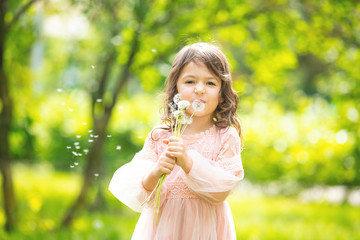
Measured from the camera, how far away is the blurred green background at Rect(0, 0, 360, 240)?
4895 millimetres

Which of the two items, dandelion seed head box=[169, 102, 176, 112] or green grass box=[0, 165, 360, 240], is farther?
green grass box=[0, 165, 360, 240]

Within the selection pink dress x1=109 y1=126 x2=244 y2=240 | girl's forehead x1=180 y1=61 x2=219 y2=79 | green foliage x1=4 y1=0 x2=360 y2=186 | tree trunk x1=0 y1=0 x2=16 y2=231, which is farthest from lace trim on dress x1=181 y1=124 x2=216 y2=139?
tree trunk x1=0 y1=0 x2=16 y2=231

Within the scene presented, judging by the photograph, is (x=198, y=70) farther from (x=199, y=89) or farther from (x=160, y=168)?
(x=160, y=168)

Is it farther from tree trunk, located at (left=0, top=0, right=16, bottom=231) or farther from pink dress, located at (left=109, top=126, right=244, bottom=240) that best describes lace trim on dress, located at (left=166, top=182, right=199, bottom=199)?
tree trunk, located at (left=0, top=0, right=16, bottom=231)

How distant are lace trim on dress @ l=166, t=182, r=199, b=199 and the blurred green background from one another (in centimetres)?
51

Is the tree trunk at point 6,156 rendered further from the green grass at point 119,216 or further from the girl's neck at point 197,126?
the girl's neck at point 197,126

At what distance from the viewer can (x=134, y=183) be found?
→ 7.11 ft

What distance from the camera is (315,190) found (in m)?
8.50

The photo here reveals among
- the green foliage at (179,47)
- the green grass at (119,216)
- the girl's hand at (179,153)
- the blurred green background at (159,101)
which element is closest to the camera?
the girl's hand at (179,153)

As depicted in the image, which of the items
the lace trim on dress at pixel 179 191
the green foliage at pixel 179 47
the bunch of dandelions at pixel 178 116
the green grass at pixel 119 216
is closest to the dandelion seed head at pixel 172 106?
the bunch of dandelions at pixel 178 116

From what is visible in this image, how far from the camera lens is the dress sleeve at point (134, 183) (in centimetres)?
215

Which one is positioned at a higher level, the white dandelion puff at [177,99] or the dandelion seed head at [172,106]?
the white dandelion puff at [177,99]

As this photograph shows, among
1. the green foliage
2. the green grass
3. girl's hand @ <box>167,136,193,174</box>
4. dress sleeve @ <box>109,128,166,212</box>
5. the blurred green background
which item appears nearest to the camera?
girl's hand @ <box>167,136,193,174</box>

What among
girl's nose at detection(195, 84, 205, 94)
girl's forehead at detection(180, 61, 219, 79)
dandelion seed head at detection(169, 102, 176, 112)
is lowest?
dandelion seed head at detection(169, 102, 176, 112)
